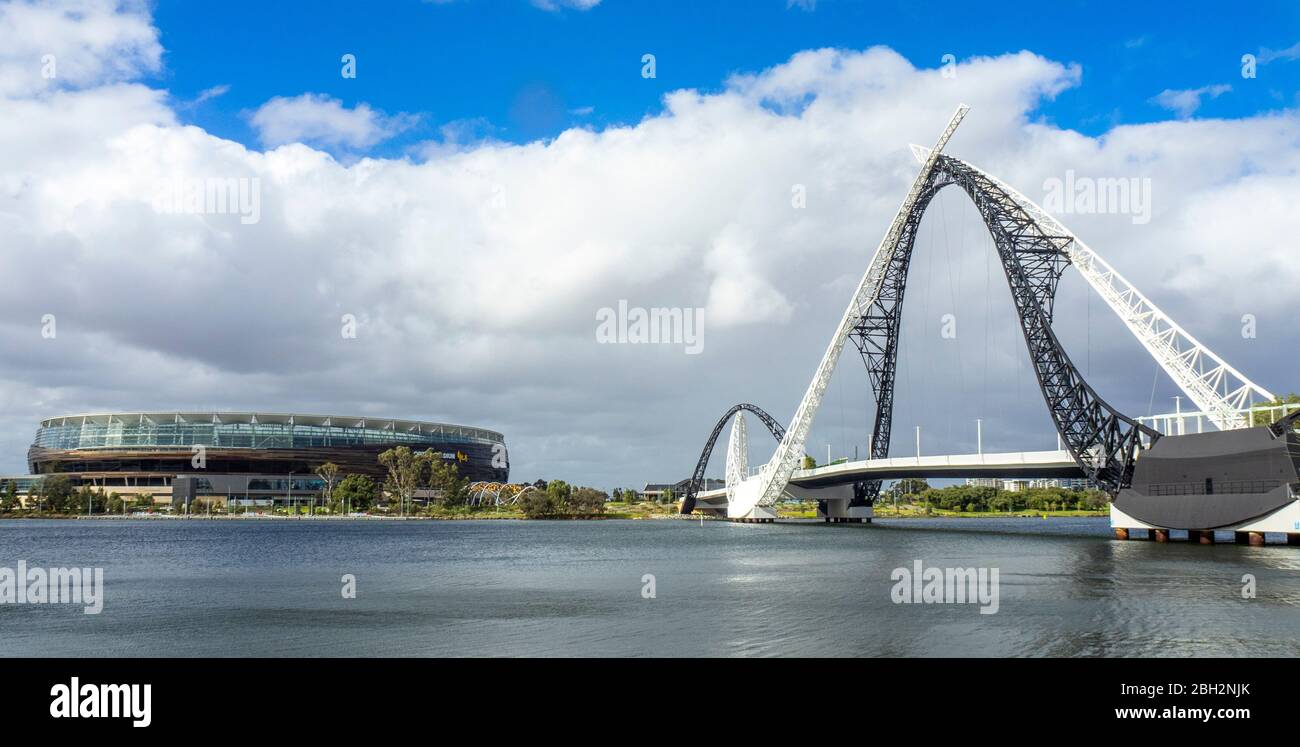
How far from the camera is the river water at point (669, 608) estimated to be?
29047 millimetres

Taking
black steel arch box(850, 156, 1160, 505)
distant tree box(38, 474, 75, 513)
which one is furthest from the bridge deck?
distant tree box(38, 474, 75, 513)

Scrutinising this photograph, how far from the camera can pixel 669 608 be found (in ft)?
126

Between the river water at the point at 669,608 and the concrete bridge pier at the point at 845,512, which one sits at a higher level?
the river water at the point at 669,608

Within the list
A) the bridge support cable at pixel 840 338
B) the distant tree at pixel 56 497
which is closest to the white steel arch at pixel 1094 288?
the bridge support cable at pixel 840 338

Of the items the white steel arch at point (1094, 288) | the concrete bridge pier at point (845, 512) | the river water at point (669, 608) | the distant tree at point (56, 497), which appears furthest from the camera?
the distant tree at point (56, 497)

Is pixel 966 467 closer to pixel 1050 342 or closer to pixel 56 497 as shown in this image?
pixel 1050 342

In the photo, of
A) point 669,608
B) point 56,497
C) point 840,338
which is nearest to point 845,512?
point 840,338

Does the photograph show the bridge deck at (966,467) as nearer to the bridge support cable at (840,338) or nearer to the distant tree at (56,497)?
the bridge support cable at (840,338)

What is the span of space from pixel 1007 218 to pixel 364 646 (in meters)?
81.1

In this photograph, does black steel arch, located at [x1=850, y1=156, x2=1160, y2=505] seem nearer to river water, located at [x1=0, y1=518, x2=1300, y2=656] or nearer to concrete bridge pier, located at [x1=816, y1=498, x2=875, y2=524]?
river water, located at [x1=0, y1=518, x2=1300, y2=656]
